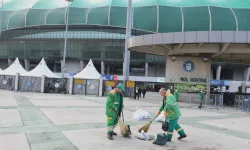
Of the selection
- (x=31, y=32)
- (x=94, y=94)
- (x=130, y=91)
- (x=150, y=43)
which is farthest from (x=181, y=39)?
(x=31, y=32)

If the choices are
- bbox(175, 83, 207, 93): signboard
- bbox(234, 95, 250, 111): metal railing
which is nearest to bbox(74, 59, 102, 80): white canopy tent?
bbox(175, 83, 207, 93): signboard

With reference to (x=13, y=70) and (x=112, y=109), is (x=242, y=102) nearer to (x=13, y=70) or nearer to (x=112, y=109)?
(x=112, y=109)

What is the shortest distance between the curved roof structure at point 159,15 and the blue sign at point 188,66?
4397 cm

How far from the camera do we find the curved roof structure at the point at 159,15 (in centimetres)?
6856

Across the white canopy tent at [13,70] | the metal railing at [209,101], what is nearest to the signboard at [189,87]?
the metal railing at [209,101]

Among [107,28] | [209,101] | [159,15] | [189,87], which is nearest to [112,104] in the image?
[209,101]

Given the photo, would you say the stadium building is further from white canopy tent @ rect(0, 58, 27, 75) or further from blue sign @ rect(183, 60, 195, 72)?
blue sign @ rect(183, 60, 195, 72)

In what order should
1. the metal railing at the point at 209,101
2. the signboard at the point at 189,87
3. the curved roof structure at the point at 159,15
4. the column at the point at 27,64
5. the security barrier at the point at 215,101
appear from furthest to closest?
the column at the point at 27,64 < the curved roof structure at the point at 159,15 < the signboard at the point at 189,87 < the security barrier at the point at 215,101 < the metal railing at the point at 209,101

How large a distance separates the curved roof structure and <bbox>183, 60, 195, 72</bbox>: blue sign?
4397cm

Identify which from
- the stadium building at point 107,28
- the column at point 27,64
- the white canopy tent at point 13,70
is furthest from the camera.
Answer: the column at point 27,64

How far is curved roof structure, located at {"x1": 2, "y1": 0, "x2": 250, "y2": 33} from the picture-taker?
68.6 meters

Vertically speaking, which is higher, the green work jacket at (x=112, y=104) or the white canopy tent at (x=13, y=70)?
the white canopy tent at (x=13, y=70)

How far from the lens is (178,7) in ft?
234

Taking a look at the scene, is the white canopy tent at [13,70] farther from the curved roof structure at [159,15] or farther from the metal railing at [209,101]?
the curved roof structure at [159,15]
